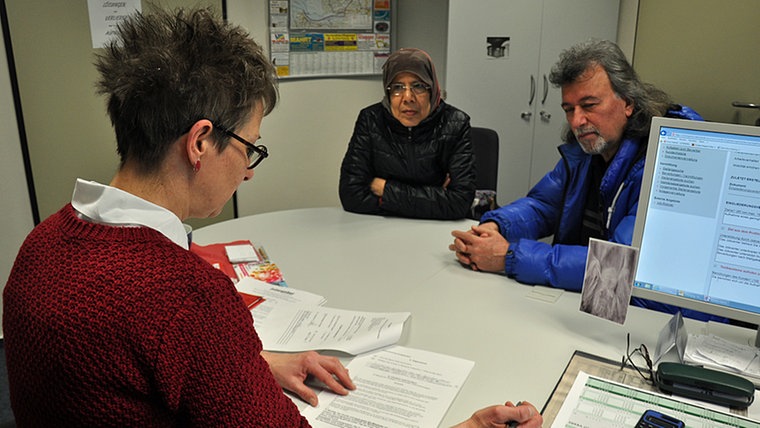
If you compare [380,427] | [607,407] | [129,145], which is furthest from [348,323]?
[129,145]

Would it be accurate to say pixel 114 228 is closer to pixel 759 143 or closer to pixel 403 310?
pixel 403 310

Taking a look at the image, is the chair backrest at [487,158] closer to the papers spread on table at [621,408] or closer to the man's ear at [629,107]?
the man's ear at [629,107]

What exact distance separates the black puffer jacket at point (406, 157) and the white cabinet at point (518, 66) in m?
1.32

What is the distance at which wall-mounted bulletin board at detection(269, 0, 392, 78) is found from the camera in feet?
11.9

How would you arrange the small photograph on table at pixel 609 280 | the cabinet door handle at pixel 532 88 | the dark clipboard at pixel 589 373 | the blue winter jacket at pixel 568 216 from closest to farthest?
the dark clipboard at pixel 589 373 → the small photograph on table at pixel 609 280 → the blue winter jacket at pixel 568 216 → the cabinet door handle at pixel 532 88

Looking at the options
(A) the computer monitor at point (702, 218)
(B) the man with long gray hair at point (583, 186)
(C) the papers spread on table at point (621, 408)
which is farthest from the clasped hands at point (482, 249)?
(C) the papers spread on table at point (621, 408)

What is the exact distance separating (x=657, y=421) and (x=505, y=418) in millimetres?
256

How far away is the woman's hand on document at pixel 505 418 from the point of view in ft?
3.25

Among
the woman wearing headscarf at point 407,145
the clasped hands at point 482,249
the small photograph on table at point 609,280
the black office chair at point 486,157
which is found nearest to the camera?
the small photograph on table at point 609,280

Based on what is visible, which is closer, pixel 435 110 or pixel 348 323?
pixel 348 323

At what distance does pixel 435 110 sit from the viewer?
2.52 m

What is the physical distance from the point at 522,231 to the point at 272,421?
1.42 m

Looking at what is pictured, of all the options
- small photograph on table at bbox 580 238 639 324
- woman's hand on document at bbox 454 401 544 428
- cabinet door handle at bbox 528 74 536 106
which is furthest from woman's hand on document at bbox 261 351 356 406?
cabinet door handle at bbox 528 74 536 106

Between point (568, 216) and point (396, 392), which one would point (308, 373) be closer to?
point (396, 392)
